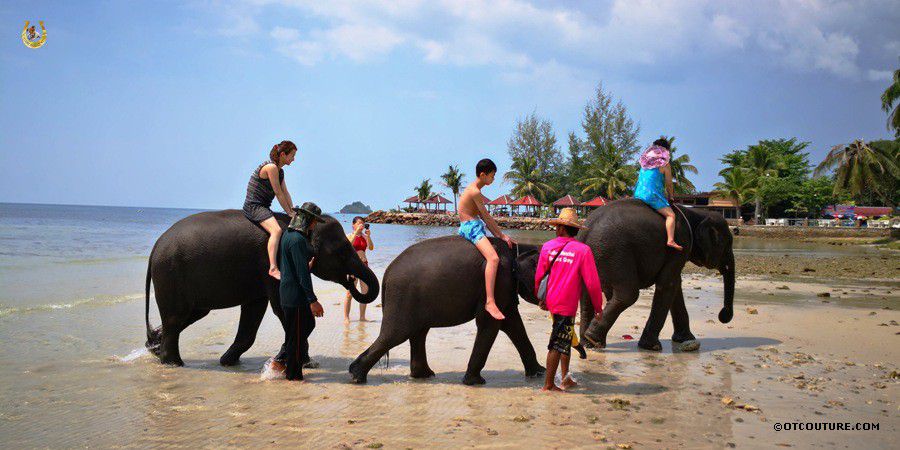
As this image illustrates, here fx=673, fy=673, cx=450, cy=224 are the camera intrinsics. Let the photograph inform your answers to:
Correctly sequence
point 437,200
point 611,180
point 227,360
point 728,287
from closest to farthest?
1. point 227,360
2. point 728,287
3. point 611,180
4. point 437,200

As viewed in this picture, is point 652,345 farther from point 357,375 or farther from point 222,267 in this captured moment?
point 222,267

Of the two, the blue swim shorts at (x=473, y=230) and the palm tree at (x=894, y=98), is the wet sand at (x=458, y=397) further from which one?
the palm tree at (x=894, y=98)

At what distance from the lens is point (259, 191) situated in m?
7.43

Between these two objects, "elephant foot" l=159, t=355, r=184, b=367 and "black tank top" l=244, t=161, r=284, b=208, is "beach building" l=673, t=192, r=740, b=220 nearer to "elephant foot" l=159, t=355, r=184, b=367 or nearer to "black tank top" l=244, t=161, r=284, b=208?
"black tank top" l=244, t=161, r=284, b=208

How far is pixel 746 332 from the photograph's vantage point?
31.7 ft

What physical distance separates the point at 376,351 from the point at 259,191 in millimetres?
2281

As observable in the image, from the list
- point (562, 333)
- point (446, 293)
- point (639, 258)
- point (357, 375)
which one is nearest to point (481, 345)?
point (446, 293)

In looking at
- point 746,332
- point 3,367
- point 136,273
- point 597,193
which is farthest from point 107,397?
point 597,193

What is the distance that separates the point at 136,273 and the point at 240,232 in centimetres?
1259

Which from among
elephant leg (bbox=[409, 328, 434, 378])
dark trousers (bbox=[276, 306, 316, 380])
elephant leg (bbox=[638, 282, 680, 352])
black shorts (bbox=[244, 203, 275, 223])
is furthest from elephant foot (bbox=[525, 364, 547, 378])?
black shorts (bbox=[244, 203, 275, 223])

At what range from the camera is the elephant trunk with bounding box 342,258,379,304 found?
7262mm

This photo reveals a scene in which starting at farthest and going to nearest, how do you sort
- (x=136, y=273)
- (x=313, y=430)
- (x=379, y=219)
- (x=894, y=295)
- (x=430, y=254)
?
1. (x=379, y=219)
2. (x=136, y=273)
3. (x=894, y=295)
4. (x=430, y=254)
5. (x=313, y=430)

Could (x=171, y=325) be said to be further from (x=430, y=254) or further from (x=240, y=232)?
(x=430, y=254)

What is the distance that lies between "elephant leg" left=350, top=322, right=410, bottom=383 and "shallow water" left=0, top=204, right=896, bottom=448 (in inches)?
6.7
